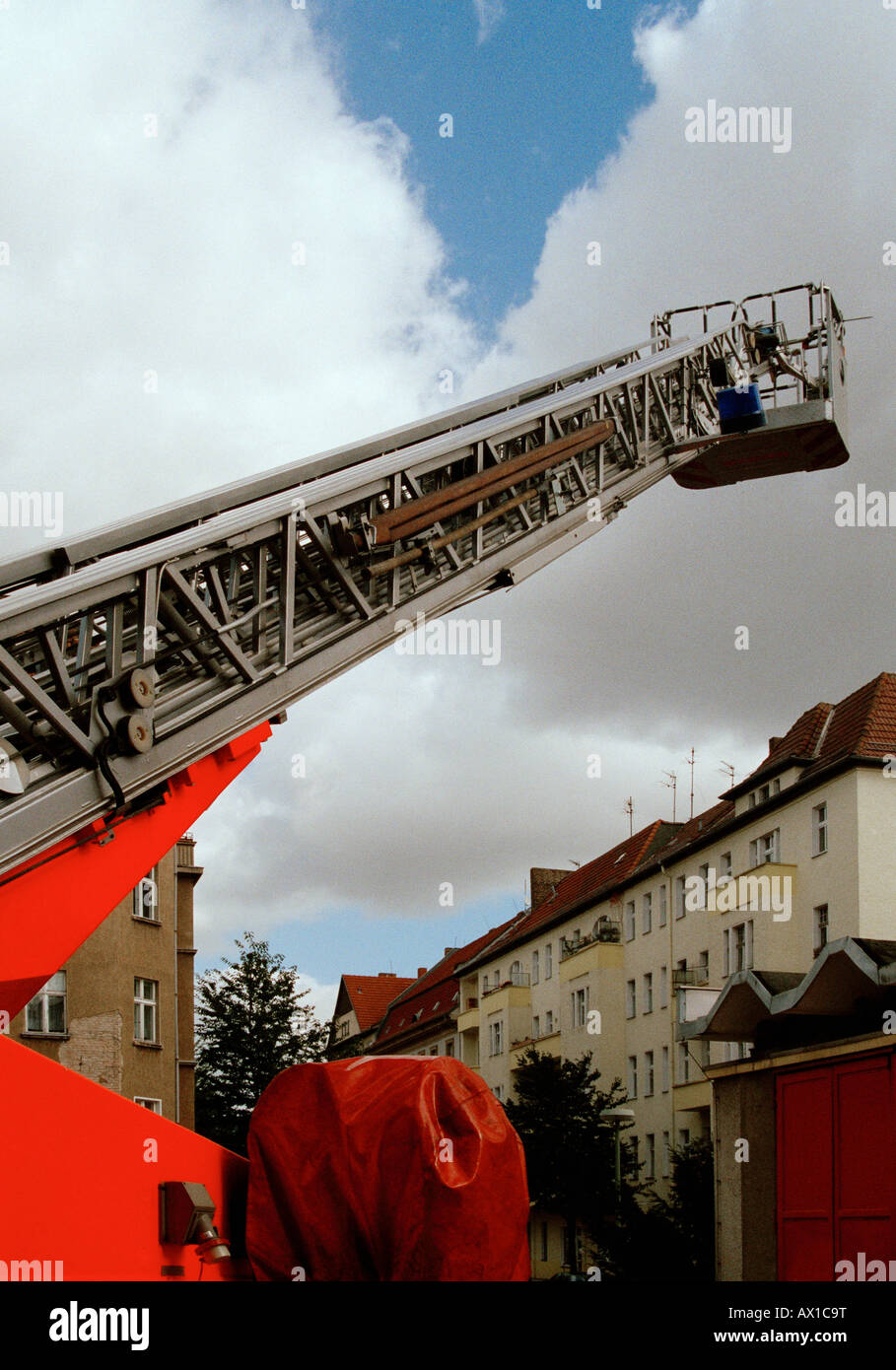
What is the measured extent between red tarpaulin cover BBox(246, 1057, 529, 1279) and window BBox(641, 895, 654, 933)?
43.7 meters

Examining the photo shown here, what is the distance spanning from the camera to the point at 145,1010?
28203mm

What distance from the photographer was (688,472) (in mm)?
13430

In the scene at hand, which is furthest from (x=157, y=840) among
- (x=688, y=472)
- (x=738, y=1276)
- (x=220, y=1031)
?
(x=220, y=1031)

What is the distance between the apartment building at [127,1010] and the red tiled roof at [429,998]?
43.0 m

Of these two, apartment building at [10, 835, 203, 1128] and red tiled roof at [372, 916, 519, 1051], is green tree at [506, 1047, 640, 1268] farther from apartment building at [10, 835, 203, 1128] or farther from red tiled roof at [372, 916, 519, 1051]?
red tiled roof at [372, 916, 519, 1051]

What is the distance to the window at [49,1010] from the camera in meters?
26.3

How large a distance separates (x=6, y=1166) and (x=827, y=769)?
33599mm

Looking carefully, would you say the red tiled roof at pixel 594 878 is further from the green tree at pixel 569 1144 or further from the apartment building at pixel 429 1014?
the green tree at pixel 569 1144

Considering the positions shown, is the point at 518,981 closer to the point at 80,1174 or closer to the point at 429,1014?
the point at 429,1014

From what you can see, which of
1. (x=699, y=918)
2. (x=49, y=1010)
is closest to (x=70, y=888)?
(x=49, y=1010)

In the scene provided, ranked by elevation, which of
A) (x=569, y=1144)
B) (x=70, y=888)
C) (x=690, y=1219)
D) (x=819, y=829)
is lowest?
(x=690, y=1219)

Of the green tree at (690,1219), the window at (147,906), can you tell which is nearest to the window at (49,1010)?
the window at (147,906)

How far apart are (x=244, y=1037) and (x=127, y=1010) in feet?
17.0

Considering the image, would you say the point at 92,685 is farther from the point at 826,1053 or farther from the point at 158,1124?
the point at 826,1053
